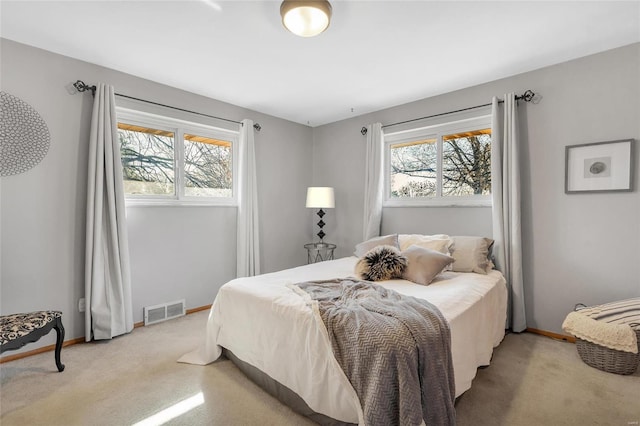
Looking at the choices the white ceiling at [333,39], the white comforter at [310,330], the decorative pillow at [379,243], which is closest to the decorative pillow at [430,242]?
the decorative pillow at [379,243]

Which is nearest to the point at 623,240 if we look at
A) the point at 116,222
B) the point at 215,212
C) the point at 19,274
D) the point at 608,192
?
the point at 608,192

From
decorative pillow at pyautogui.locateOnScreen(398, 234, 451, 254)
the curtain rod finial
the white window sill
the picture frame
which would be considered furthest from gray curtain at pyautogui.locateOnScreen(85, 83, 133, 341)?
the picture frame

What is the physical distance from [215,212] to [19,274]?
173 centimetres

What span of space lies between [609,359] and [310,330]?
2154 millimetres

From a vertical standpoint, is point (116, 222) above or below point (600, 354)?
above

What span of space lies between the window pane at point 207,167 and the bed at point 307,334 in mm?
1691

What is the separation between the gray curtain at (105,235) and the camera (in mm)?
2580

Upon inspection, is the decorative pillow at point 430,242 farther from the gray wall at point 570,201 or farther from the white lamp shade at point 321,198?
the white lamp shade at point 321,198

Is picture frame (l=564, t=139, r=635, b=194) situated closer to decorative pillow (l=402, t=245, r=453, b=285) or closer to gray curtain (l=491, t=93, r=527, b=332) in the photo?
gray curtain (l=491, t=93, r=527, b=332)

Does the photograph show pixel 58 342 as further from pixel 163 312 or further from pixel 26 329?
pixel 163 312

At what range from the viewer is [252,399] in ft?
5.90

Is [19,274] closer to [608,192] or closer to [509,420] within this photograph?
[509,420]

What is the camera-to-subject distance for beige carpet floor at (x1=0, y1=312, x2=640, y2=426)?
64.4 inches

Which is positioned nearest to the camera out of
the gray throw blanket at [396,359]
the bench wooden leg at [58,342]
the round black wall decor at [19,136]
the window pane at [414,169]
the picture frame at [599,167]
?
the gray throw blanket at [396,359]
